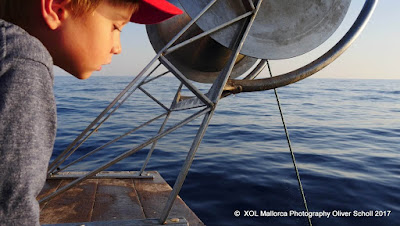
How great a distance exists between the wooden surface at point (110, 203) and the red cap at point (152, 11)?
9.00 ft

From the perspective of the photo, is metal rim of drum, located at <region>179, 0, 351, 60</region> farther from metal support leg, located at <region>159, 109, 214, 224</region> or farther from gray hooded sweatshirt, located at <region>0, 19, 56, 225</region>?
gray hooded sweatshirt, located at <region>0, 19, 56, 225</region>

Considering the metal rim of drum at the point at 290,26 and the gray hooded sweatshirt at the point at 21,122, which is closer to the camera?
the gray hooded sweatshirt at the point at 21,122

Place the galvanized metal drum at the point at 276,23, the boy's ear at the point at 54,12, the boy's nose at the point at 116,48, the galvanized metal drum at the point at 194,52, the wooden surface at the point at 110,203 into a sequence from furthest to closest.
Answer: the galvanized metal drum at the point at 194,52
the wooden surface at the point at 110,203
the galvanized metal drum at the point at 276,23
the boy's nose at the point at 116,48
the boy's ear at the point at 54,12

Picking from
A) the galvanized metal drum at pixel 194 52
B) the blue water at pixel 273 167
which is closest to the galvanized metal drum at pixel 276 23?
the galvanized metal drum at pixel 194 52

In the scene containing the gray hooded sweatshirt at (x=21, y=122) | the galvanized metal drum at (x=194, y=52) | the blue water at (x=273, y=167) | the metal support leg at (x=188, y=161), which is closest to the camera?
the gray hooded sweatshirt at (x=21, y=122)

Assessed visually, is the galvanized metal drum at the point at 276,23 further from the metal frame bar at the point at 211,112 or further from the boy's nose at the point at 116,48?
the boy's nose at the point at 116,48

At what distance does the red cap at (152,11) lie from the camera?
1322mm

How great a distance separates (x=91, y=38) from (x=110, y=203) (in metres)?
3.81

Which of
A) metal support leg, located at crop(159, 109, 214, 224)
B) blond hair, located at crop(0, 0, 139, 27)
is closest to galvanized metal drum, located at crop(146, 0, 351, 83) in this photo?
metal support leg, located at crop(159, 109, 214, 224)

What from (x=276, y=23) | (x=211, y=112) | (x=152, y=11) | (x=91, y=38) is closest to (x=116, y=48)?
(x=91, y=38)

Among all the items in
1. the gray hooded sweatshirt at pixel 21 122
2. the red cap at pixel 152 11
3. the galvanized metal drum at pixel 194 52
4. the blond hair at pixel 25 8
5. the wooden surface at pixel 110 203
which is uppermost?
the galvanized metal drum at pixel 194 52

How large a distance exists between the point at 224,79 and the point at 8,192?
254 centimetres

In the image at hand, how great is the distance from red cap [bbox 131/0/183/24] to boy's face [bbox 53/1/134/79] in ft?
0.30

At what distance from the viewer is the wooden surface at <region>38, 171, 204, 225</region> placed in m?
4.06
